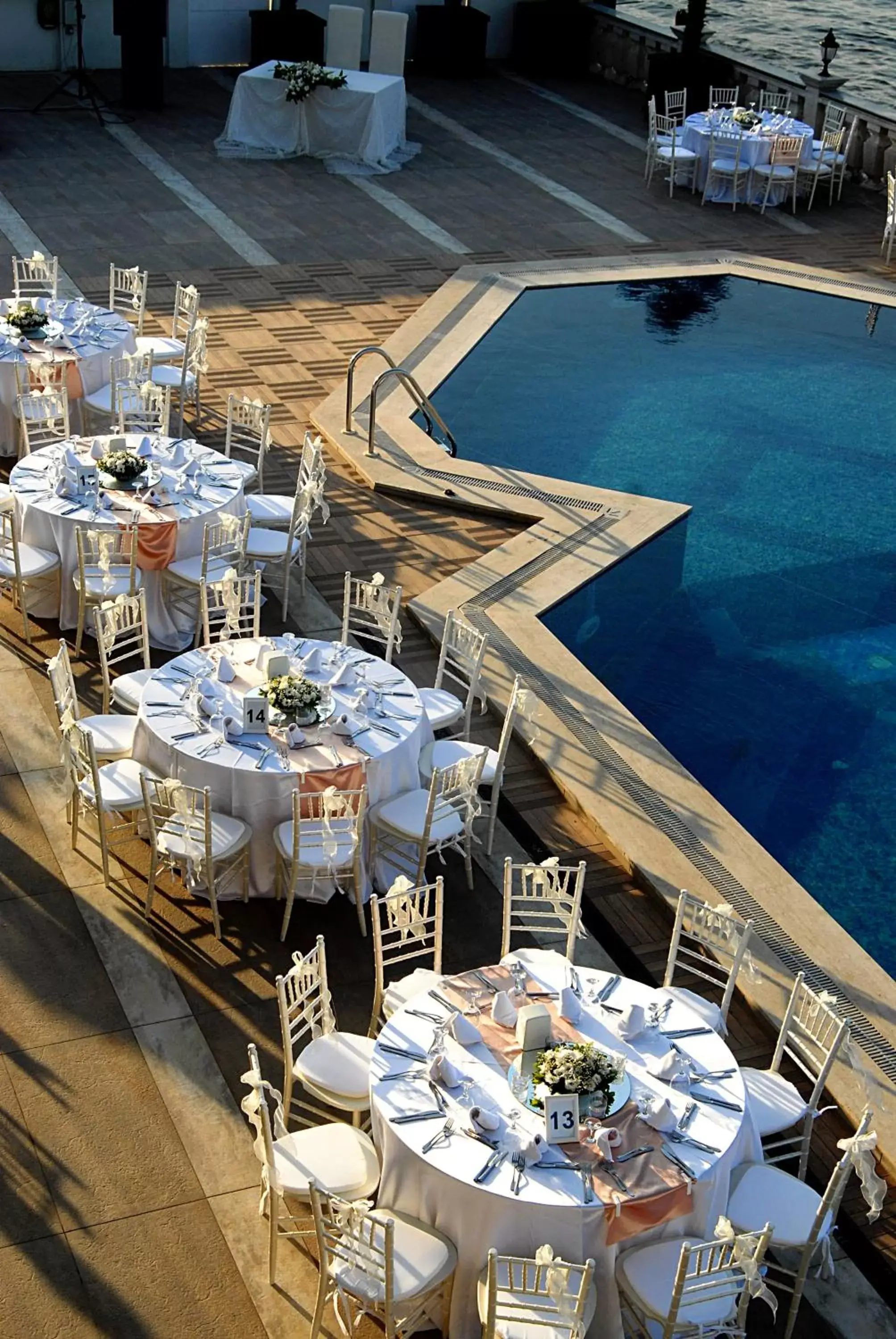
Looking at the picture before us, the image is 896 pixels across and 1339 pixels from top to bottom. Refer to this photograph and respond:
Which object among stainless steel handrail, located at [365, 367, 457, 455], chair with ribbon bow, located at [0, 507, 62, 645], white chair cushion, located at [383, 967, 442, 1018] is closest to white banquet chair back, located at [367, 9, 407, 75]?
stainless steel handrail, located at [365, 367, 457, 455]

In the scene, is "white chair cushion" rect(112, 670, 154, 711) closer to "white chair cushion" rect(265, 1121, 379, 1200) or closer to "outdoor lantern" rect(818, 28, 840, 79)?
"white chair cushion" rect(265, 1121, 379, 1200)

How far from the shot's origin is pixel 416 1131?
576 cm

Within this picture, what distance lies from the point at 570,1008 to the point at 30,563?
5057mm

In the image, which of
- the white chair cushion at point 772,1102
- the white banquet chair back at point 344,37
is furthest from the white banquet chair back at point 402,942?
the white banquet chair back at point 344,37

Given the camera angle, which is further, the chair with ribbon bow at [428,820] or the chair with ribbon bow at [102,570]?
the chair with ribbon bow at [102,570]

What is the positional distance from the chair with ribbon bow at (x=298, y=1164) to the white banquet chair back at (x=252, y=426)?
550cm

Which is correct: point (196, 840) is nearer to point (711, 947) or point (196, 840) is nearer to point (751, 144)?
point (711, 947)

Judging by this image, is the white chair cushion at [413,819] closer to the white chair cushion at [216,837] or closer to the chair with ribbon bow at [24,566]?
the white chair cushion at [216,837]

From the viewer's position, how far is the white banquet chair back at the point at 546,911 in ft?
23.2

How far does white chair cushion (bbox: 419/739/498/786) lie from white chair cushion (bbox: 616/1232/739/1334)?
3.15 meters

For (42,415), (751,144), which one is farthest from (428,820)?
(751,144)

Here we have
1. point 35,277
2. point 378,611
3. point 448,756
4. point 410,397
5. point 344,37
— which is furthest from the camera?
point 344,37

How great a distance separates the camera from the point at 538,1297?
17.9ft

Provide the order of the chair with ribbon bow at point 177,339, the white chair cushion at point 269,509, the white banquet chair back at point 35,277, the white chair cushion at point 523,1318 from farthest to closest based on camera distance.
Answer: the white banquet chair back at point 35,277, the chair with ribbon bow at point 177,339, the white chair cushion at point 269,509, the white chair cushion at point 523,1318
